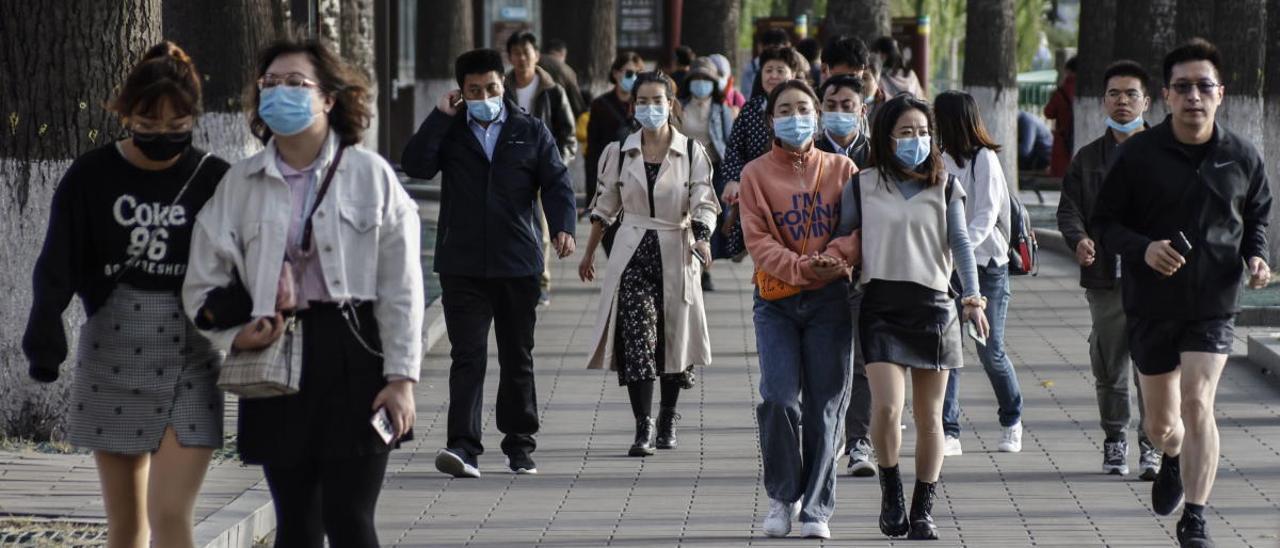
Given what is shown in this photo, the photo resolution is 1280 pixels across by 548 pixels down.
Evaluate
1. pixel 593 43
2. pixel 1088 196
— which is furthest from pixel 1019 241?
pixel 593 43

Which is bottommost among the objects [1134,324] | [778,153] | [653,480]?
[653,480]

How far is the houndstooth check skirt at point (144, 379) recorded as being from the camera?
18.7 feet

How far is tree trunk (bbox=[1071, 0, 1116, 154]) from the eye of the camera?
2036 cm

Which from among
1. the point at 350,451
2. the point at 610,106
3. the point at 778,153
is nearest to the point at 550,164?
the point at 778,153

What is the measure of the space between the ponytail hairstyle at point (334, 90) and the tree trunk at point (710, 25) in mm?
22795

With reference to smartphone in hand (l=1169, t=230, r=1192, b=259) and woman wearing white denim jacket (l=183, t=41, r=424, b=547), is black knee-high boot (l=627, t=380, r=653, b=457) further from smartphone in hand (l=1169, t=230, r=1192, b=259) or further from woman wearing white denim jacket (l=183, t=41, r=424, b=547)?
woman wearing white denim jacket (l=183, t=41, r=424, b=547)

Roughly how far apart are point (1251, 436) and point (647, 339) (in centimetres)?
283

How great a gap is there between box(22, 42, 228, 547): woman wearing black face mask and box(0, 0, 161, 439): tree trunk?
141 inches

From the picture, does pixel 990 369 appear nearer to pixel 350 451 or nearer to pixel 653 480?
pixel 653 480

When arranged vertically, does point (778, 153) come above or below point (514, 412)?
above

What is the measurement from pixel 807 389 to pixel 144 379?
9.24 ft

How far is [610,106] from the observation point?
56.8 feet

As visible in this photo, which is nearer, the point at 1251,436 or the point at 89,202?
the point at 89,202

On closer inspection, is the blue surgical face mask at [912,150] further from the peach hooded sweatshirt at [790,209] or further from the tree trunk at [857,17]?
the tree trunk at [857,17]
